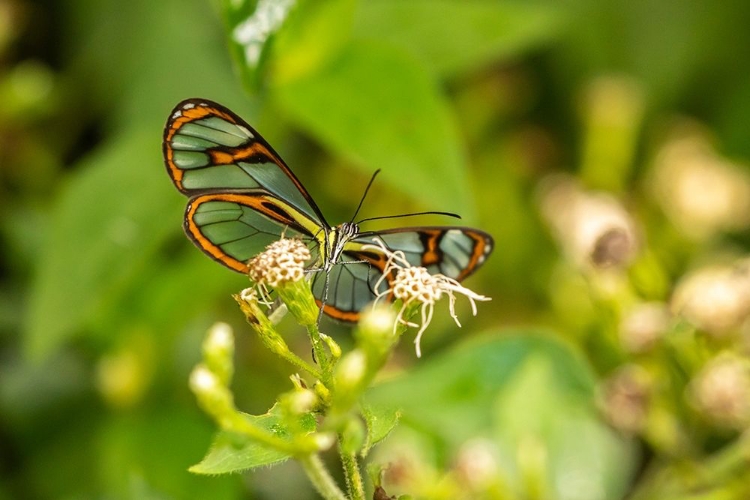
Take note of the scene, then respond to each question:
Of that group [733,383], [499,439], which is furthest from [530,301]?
[733,383]

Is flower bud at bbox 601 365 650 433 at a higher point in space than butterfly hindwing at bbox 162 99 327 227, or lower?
lower

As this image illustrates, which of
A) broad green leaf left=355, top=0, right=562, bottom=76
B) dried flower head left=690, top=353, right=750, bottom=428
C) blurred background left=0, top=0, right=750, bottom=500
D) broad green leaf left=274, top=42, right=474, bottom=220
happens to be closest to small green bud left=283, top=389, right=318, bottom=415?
blurred background left=0, top=0, right=750, bottom=500

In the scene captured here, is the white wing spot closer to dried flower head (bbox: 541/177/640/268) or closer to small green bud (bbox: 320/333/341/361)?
small green bud (bbox: 320/333/341/361)

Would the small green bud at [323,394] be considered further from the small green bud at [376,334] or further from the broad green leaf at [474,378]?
the broad green leaf at [474,378]

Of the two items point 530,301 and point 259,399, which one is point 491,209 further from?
point 259,399

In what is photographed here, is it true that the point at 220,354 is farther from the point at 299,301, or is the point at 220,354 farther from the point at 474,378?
the point at 474,378

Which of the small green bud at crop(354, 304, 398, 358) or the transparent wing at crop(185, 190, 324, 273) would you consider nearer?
the small green bud at crop(354, 304, 398, 358)

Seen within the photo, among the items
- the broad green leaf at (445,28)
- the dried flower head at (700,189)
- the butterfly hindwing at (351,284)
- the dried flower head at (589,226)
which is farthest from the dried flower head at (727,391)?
the dried flower head at (700,189)
